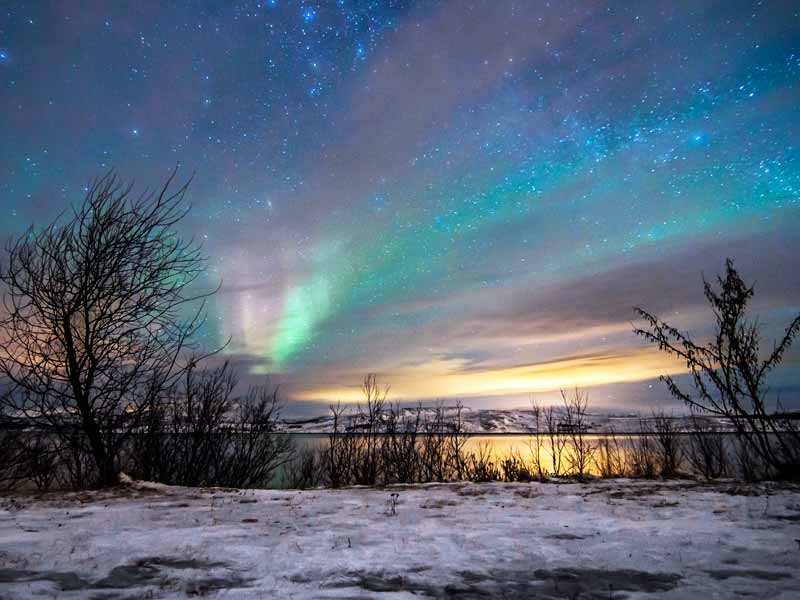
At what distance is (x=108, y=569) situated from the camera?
2400mm

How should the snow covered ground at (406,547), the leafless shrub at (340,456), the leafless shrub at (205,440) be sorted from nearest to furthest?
the snow covered ground at (406,547) < the leafless shrub at (205,440) < the leafless shrub at (340,456)

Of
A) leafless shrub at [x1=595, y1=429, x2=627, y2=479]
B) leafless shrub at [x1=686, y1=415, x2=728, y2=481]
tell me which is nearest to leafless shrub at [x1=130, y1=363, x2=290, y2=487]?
leafless shrub at [x1=595, y1=429, x2=627, y2=479]

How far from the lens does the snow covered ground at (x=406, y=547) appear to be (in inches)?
85.7

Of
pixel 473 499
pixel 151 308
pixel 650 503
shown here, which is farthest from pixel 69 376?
pixel 650 503

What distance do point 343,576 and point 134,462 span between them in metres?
7.85

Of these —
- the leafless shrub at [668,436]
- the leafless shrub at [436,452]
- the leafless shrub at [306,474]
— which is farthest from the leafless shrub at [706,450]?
the leafless shrub at [306,474]

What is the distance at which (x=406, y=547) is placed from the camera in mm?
2873

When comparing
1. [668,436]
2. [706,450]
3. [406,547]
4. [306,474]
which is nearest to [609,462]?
[668,436]

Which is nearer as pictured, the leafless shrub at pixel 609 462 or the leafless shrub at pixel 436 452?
the leafless shrub at pixel 609 462

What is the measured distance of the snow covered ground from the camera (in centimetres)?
218

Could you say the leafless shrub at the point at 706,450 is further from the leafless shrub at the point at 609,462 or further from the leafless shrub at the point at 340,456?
the leafless shrub at the point at 340,456

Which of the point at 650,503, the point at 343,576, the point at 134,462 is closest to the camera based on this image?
the point at 343,576

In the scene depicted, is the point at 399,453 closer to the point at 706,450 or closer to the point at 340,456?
the point at 340,456

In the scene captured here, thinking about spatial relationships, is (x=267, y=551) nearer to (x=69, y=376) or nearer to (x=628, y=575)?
(x=628, y=575)
